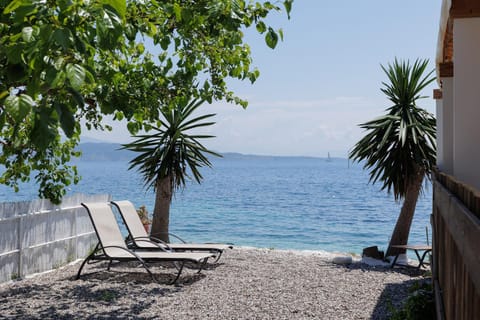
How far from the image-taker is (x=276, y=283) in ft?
26.5

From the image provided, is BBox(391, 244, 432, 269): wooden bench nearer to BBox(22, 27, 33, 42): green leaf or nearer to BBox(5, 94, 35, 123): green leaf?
BBox(22, 27, 33, 42): green leaf

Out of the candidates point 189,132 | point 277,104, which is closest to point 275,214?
point 189,132

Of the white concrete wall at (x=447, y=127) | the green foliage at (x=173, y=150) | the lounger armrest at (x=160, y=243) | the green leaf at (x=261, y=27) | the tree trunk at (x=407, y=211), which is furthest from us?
the green foliage at (x=173, y=150)

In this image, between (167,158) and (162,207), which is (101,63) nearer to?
(167,158)

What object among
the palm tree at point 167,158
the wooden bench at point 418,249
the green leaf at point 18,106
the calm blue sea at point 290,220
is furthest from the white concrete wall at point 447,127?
the calm blue sea at point 290,220

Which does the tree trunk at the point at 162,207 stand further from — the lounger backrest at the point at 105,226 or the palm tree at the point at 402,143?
the palm tree at the point at 402,143

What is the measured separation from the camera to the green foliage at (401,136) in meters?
10.9

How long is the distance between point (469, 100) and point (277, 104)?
10889 cm

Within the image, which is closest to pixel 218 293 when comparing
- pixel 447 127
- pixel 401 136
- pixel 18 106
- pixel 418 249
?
pixel 447 127

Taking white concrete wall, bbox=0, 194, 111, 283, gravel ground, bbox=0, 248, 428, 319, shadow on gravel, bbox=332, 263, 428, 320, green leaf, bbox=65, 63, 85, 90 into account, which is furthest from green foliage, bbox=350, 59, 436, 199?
green leaf, bbox=65, 63, 85, 90

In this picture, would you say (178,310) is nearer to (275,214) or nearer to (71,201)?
(71,201)

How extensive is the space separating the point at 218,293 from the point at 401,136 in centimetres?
508

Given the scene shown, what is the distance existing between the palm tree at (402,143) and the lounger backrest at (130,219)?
4138 millimetres

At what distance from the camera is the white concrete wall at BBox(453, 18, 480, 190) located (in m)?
3.88
